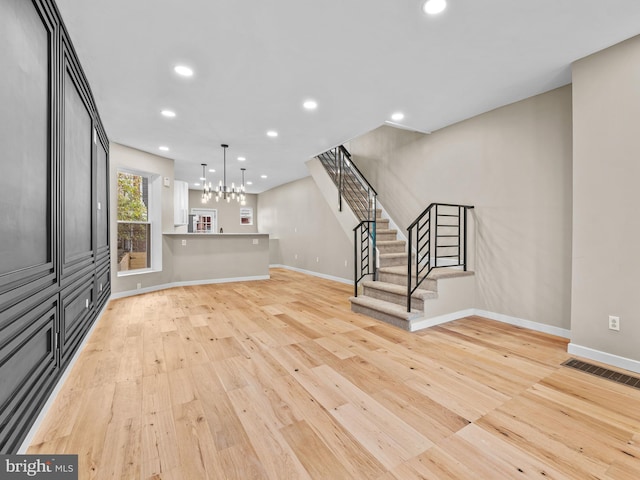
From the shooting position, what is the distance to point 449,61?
2.59 metres

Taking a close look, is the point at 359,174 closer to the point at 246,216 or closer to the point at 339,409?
the point at 339,409

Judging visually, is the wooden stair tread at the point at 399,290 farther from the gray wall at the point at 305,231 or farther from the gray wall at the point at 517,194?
the gray wall at the point at 305,231

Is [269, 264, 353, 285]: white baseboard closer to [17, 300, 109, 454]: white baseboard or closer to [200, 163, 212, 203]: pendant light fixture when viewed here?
[200, 163, 212, 203]: pendant light fixture

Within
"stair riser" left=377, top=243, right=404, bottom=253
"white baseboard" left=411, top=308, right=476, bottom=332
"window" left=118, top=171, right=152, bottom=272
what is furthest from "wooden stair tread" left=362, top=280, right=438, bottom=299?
"window" left=118, top=171, right=152, bottom=272

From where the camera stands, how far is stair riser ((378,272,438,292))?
3.52 meters

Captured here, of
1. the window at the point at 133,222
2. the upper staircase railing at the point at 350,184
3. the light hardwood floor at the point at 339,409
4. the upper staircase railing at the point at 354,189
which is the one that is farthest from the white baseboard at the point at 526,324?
the window at the point at 133,222

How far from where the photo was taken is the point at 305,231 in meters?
8.00

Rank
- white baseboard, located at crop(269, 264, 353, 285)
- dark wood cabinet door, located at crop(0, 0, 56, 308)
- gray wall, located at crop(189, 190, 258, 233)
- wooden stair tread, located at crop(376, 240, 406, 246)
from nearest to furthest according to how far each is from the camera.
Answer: dark wood cabinet door, located at crop(0, 0, 56, 308)
wooden stair tread, located at crop(376, 240, 406, 246)
white baseboard, located at crop(269, 264, 353, 285)
gray wall, located at crop(189, 190, 258, 233)

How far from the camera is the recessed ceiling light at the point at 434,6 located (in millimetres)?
1923

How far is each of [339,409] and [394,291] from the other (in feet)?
7.04

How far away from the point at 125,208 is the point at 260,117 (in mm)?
3274

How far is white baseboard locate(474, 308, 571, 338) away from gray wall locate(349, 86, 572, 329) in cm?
4

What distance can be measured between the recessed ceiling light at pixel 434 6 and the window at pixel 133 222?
5.37 meters

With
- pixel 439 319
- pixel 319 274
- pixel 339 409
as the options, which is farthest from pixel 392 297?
pixel 319 274
